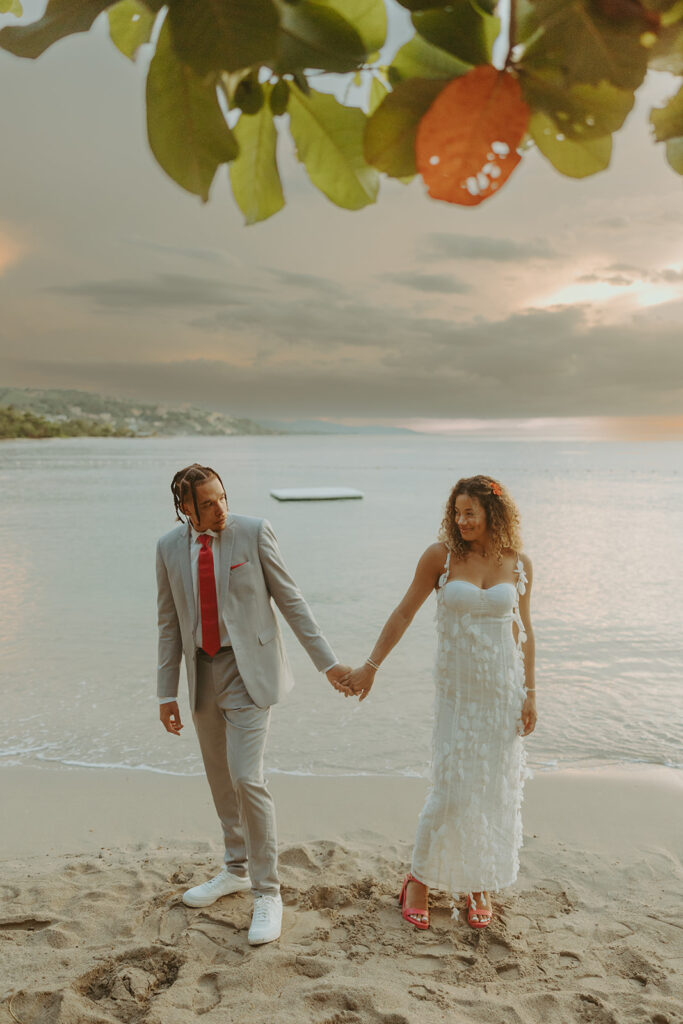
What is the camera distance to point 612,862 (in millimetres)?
3994

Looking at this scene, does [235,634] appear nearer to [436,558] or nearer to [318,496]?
[436,558]

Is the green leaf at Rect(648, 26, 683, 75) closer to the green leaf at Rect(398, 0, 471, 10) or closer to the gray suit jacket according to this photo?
the green leaf at Rect(398, 0, 471, 10)

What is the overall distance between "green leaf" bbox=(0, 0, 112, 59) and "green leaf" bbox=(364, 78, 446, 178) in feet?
0.58

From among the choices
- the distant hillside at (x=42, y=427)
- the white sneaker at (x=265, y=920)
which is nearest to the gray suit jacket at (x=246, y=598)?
the white sneaker at (x=265, y=920)

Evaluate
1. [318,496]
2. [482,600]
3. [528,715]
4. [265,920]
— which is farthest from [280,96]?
[318,496]

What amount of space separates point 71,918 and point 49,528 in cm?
1682

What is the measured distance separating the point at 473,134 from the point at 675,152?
204mm

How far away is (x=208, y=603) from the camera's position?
302cm

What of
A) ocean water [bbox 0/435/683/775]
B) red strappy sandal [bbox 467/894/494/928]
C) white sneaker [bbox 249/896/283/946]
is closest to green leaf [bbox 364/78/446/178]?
white sneaker [bbox 249/896/283/946]

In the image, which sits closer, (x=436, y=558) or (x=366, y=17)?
(x=366, y=17)

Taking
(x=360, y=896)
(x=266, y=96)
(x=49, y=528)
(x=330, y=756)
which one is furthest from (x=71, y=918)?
(x=49, y=528)

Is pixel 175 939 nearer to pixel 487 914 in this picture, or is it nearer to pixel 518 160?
pixel 487 914

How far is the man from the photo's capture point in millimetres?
3010

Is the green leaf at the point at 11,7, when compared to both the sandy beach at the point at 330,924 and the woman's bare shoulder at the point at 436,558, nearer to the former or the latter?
the woman's bare shoulder at the point at 436,558
